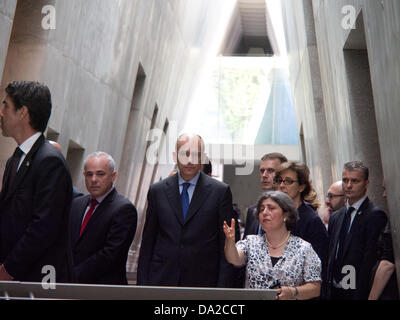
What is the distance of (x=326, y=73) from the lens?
1086 centimetres

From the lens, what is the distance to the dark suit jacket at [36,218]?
125 inches

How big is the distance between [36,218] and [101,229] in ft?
4.72

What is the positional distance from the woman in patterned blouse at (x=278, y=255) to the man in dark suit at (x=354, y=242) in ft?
3.30

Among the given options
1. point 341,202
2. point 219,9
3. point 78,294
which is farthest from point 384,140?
point 219,9

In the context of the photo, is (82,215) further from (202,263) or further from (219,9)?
(219,9)

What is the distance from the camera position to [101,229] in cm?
464

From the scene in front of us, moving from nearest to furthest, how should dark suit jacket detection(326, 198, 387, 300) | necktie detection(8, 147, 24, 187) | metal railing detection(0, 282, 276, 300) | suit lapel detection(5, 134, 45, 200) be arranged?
metal railing detection(0, 282, 276, 300), suit lapel detection(5, 134, 45, 200), necktie detection(8, 147, 24, 187), dark suit jacket detection(326, 198, 387, 300)

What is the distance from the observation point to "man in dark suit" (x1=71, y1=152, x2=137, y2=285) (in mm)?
4473

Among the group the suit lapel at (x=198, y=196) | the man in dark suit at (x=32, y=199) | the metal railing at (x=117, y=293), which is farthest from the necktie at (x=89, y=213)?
Answer: the metal railing at (x=117, y=293)

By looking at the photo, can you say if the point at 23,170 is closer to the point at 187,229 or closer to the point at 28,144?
the point at 28,144

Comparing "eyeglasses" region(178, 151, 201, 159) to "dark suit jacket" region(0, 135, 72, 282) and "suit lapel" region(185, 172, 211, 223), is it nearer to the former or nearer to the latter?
"suit lapel" region(185, 172, 211, 223)

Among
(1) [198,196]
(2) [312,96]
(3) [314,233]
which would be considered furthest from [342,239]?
(2) [312,96]

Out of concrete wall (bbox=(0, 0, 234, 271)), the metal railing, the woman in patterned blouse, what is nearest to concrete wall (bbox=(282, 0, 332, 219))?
concrete wall (bbox=(0, 0, 234, 271))

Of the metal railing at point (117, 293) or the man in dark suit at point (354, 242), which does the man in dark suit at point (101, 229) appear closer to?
the man in dark suit at point (354, 242)
